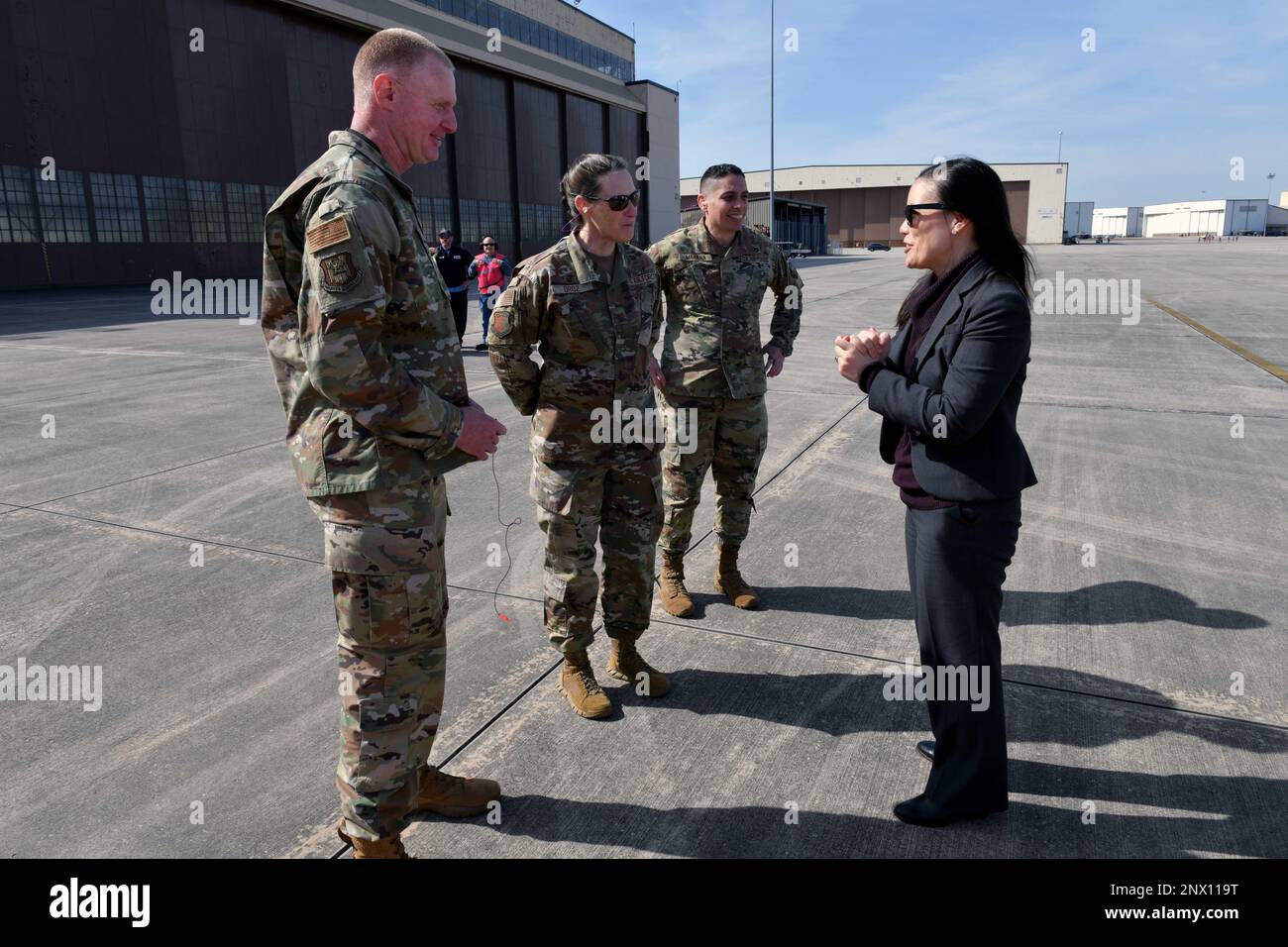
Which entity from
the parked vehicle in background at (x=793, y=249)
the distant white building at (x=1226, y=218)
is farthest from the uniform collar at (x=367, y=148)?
the distant white building at (x=1226, y=218)

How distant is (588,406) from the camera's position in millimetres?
3176

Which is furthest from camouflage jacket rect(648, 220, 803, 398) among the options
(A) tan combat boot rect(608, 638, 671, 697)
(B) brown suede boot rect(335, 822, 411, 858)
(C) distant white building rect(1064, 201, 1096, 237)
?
(C) distant white building rect(1064, 201, 1096, 237)

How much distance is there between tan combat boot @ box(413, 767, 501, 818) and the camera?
2598 mm

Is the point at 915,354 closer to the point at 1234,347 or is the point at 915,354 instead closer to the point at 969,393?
the point at 969,393

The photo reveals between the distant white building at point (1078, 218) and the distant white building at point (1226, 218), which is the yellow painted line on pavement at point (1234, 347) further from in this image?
the distant white building at point (1226, 218)

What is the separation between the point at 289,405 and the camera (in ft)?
7.32

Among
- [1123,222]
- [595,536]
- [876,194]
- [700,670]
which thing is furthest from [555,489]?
[1123,222]

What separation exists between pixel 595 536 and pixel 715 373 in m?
1.20

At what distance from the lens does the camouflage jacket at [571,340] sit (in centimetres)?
313

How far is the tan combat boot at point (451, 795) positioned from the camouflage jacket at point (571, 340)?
118cm

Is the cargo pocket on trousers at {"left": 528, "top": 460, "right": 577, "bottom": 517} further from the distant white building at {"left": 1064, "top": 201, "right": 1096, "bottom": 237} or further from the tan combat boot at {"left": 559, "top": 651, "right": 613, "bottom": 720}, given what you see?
the distant white building at {"left": 1064, "top": 201, "right": 1096, "bottom": 237}

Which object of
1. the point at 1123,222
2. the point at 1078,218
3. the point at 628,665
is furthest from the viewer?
the point at 1123,222

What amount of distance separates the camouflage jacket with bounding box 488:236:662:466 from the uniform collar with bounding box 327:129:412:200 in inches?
38.7
